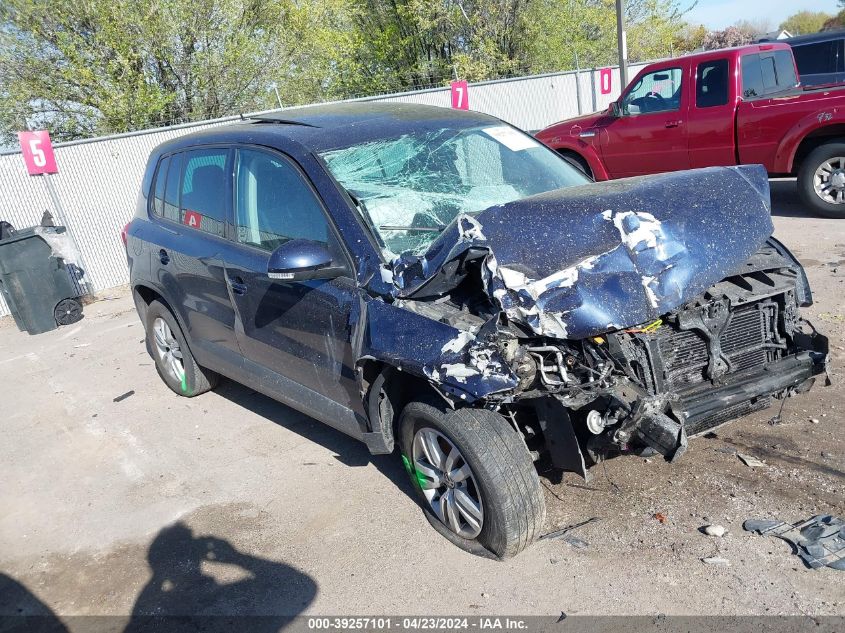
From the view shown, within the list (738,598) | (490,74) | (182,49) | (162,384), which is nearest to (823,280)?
(738,598)

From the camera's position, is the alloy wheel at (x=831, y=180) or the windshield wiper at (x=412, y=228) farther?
the alloy wheel at (x=831, y=180)

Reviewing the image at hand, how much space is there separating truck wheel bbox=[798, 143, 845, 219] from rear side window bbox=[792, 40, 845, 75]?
15.7ft

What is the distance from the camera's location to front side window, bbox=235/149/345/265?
371 centimetres

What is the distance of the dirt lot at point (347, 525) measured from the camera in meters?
3.01

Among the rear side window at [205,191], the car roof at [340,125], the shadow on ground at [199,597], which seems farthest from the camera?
the rear side window at [205,191]

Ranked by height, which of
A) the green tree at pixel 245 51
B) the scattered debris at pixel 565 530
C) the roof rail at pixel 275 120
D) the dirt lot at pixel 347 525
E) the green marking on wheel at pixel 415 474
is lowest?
the dirt lot at pixel 347 525

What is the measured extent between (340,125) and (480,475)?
2217 millimetres

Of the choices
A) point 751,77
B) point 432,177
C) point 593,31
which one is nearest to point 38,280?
point 432,177

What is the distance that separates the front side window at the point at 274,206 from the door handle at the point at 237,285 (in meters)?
0.22

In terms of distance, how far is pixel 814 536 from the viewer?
10.1 feet

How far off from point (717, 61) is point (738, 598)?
25.2 ft

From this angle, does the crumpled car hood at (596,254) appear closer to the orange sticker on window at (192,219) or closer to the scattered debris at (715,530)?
the scattered debris at (715,530)

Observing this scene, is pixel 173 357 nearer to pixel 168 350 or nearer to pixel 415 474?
pixel 168 350

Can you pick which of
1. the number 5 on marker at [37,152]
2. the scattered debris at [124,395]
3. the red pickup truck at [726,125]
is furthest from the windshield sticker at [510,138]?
the number 5 on marker at [37,152]
